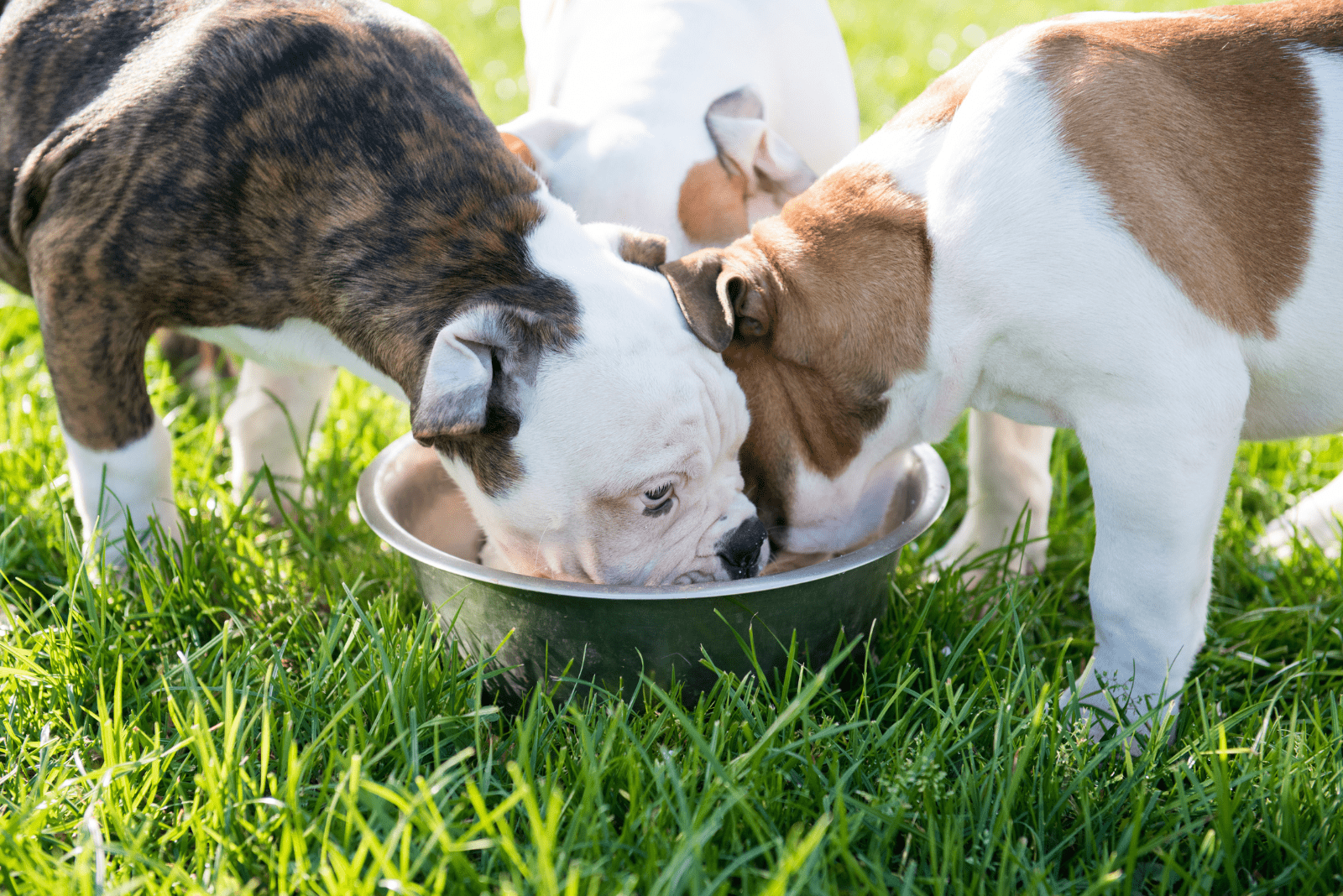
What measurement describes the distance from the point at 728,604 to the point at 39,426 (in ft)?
8.46

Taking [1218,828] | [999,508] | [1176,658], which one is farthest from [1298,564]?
[1218,828]

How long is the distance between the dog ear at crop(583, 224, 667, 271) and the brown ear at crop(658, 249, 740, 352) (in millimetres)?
102

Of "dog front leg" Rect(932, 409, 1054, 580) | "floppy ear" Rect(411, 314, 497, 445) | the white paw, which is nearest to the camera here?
"floppy ear" Rect(411, 314, 497, 445)

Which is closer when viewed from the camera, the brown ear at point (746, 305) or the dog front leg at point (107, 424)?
the brown ear at point (746, 305)

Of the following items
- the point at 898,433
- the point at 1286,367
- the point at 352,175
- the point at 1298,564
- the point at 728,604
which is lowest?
the point at 1298,564

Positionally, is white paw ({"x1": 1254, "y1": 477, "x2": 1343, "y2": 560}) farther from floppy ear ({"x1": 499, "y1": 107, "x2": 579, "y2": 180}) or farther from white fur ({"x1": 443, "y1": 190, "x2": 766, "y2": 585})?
floppy ear ({"x1": 499, "y1": 107, "x2": 579, "y2": 180})

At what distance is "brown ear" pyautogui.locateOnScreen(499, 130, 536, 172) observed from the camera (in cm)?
292

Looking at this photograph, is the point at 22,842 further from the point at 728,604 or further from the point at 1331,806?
the point at 1331,806

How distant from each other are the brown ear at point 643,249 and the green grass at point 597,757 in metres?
0.94

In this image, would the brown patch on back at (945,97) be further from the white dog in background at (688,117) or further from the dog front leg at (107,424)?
the dog front leg at (107,424)

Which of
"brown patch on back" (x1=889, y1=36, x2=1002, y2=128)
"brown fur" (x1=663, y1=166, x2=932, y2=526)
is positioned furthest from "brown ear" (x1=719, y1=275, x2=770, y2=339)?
"brown patch on back" (x1=889, y1=36, x2=1002, y2=128)

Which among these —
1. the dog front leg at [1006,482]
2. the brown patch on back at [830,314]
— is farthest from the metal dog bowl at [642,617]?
the dog front leg at [1006,482]

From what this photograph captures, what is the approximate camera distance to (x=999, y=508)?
3158mm

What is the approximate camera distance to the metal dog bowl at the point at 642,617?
230cm
